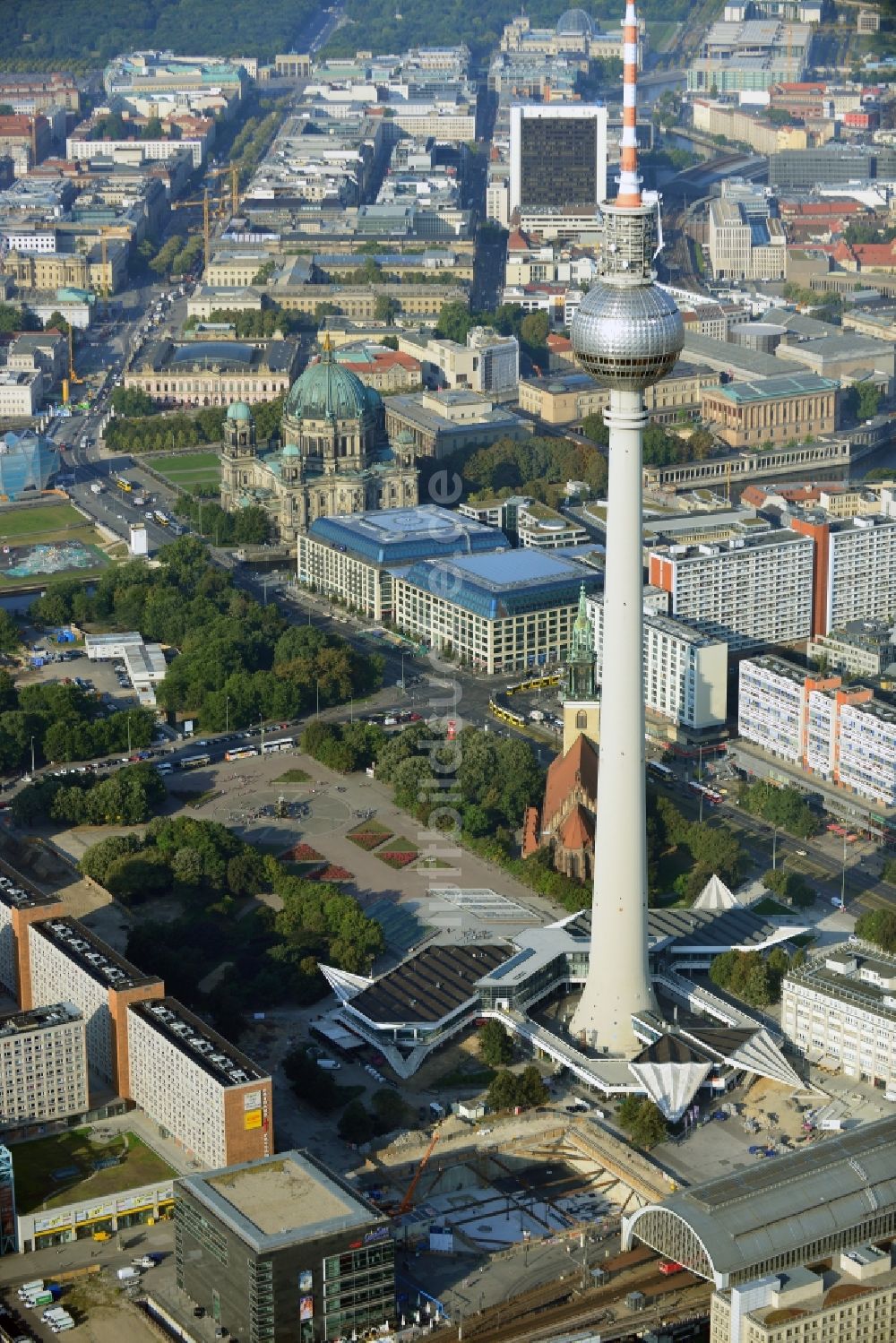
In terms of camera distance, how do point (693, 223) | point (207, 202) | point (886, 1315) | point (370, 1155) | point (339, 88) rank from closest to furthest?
point (886, 1315) → point (370, 1155) → point (693, 223) → point (207, 202) → point (339, 88)

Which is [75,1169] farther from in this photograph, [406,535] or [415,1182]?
[406,535]

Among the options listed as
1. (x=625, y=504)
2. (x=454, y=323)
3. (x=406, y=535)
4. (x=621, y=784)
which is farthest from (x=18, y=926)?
(x=454, y=323)

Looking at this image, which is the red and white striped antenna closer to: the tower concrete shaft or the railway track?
the tower concrete shaft

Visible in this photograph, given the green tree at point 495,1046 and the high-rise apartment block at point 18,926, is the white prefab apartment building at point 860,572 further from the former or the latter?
the high-rise apartment block at point 18,926

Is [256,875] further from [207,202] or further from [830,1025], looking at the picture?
[207,202]

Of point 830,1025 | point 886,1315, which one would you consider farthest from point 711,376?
point 886,1315

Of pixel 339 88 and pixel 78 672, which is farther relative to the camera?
pixel 339 88

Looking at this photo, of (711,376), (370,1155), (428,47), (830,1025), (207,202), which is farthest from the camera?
(428,47)

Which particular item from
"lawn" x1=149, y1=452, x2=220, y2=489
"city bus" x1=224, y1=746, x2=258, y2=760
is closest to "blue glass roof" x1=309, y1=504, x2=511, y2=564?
"city bus" x1=224, y1=746, x2=258, y2=760
